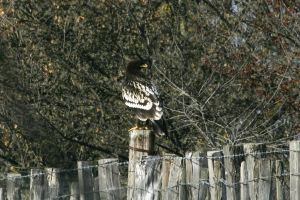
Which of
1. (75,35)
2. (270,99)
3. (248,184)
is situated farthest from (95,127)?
(248,184)

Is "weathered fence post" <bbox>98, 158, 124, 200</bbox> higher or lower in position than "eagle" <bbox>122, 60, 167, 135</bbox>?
lower

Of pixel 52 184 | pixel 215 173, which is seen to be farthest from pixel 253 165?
pixel 52 184

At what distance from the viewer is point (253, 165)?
22.3 feet

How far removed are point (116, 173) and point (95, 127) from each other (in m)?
7.34

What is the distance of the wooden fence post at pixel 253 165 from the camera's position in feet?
22.3

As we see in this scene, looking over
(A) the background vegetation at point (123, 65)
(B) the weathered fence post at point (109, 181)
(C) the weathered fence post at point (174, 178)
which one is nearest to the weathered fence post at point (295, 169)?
(C) the weathered fence post at point (174, 178)

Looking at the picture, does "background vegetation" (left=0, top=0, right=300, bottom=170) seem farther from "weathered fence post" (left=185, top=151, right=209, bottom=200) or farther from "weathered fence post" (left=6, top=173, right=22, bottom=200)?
"weathered fence post" (left=6, top=173, right=22, bottom=200)

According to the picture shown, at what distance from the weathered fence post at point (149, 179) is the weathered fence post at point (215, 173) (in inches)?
14.4

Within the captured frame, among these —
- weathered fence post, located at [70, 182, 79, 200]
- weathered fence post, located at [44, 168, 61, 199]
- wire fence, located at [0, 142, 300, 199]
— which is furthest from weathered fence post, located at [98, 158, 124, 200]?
weathered fence post, located at [44, 168, 61, 199]

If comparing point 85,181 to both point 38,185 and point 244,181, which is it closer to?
point 38,185

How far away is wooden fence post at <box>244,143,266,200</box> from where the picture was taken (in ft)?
22.3

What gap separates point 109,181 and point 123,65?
7.39 m

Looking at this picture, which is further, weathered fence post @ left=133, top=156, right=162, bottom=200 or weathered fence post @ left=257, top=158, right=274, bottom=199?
weathered fence post @ left=257, top=158, right=274, bottom=199

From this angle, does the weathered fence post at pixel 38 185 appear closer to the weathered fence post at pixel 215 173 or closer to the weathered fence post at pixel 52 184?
the weathered fence post at pixel 52 184
